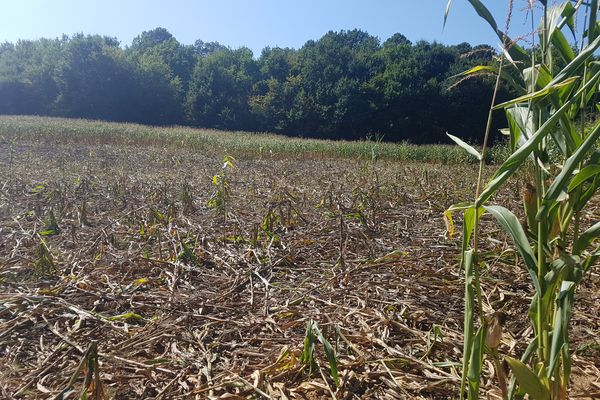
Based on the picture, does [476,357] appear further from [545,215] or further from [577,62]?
[577,62]

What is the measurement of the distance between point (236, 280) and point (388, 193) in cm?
300

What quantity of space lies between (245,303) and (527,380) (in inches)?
56.8

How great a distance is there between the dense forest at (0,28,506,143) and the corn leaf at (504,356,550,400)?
32.5 metres

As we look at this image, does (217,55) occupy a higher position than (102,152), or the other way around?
(217,55)

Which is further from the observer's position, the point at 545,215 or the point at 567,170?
the point at 545,215

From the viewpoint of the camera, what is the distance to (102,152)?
1018cm

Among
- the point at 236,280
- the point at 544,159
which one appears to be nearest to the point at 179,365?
the point at 236,280

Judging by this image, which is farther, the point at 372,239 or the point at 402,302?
the point at 372,239

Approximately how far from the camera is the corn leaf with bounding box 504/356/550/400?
1.04 metres

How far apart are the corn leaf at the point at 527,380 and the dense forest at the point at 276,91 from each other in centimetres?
3246

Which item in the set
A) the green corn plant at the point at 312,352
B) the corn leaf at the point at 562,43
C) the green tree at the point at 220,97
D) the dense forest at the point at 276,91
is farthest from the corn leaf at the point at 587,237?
the green tree at the point at 220,97

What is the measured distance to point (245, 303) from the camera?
228cm

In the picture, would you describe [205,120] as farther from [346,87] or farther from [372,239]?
[372,239]

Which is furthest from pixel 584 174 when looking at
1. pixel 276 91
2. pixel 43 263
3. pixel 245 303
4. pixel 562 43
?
pixel 276 91
